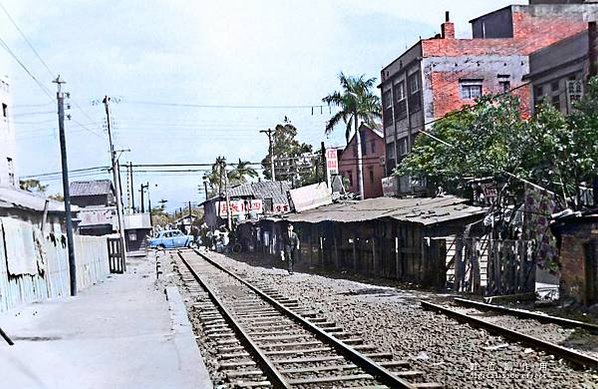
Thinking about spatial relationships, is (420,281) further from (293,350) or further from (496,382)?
(496,382)

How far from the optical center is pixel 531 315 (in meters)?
13.9

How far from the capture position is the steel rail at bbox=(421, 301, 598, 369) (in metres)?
9.44

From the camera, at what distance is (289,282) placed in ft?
86.6

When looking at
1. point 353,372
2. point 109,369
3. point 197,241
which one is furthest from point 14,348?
point 197,241

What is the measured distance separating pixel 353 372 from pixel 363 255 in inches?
764

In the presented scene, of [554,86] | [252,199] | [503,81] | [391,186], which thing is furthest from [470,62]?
[252,199]

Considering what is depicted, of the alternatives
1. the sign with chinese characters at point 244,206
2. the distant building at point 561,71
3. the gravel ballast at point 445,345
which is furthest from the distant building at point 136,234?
the gravel ballast at point 445,345

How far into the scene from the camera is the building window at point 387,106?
46438 mm

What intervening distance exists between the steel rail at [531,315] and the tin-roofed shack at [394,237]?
14.5 feet

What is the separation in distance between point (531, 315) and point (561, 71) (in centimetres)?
1795

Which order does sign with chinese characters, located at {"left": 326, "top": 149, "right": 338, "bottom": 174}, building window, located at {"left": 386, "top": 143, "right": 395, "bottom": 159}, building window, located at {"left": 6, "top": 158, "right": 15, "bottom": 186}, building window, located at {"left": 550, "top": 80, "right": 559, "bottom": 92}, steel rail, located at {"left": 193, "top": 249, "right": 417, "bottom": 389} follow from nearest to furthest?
steel rail, located at {"left": 193, "top": 249, "right": 417, "bottom": 389} → building window, located at {"left": 550, "top": 80, "right": 559, "bottom": 92} → building window, located at {"left": 6, "top": 158, "right": 15, "bottom": 186} → building window, located at {"left": 386, "top": 143, "right": 395, "bottom": 159} → sign with chinese characters, located at {"left": 326, "top": 149, "right": 338, "bottom": 174}

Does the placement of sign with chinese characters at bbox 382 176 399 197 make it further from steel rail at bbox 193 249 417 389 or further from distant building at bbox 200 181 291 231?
distant building at bbox 200 181 291 231

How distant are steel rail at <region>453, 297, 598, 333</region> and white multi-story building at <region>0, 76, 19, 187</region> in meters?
31.7

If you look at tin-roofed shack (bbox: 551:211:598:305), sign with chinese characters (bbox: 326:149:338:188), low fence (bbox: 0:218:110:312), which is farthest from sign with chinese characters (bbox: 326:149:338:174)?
tin-roofed shack (bbox: 551:211:598:305)
